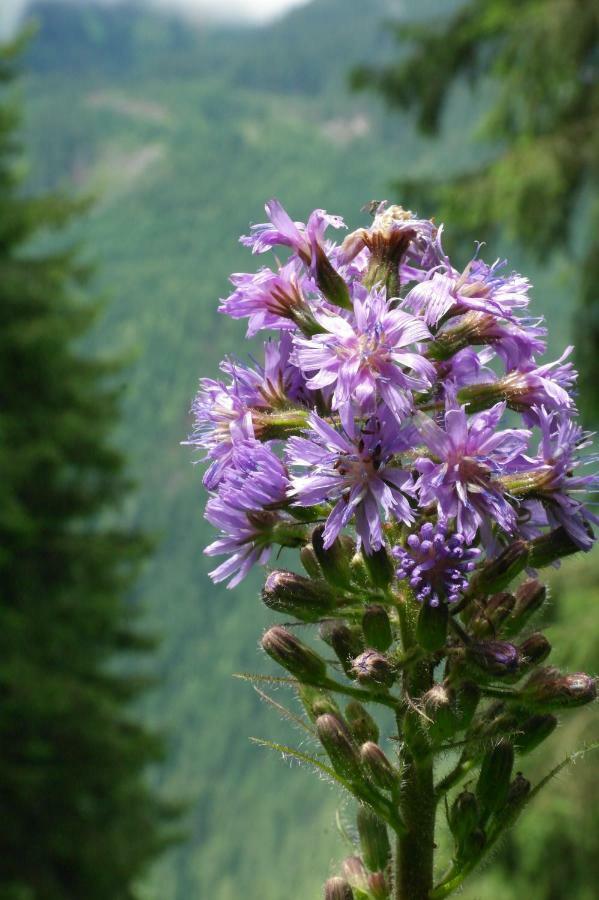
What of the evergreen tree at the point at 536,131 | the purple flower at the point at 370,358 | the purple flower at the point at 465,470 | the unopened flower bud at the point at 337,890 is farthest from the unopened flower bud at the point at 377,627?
the evergreen tree at the point at 536,131

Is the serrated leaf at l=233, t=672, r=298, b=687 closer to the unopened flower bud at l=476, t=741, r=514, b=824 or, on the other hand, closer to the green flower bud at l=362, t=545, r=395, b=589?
the green flower bud at l=362, t=545, r=395, b=589

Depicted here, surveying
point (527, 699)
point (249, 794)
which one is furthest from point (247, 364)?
point (249, 794)

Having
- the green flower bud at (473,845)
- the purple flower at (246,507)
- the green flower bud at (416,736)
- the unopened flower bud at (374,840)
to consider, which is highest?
the purple flower at (246,507)

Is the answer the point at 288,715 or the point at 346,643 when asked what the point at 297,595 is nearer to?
the point at 346,643

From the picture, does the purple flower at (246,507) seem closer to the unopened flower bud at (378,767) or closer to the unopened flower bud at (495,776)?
the unopened flower bud at (378,767)

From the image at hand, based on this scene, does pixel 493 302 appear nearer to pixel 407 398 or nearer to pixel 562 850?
pixel 407 398

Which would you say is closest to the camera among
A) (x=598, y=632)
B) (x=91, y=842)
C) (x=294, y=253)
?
(x=294, y=253)

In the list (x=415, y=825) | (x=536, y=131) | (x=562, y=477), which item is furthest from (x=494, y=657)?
(x=536, y=131)

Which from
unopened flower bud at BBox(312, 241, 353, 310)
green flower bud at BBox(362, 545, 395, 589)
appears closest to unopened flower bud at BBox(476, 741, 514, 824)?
green flower bud at BBox(362, 545, 395, 589)
